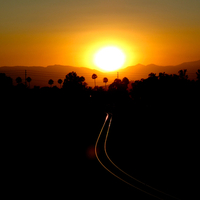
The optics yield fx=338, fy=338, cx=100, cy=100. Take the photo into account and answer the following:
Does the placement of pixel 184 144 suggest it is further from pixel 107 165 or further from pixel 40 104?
pixel 40 104

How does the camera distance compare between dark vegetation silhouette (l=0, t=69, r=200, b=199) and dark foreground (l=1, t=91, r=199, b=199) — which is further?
dark vegetation silhouette (l=0, t=69, r=200, b=199)

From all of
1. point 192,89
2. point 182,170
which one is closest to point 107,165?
point 182,170

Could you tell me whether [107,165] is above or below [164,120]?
above

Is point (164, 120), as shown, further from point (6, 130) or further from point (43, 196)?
point (43, 196)

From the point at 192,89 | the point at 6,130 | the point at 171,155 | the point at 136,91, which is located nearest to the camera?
the point at 171,155

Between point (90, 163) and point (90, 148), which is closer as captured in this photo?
point (90, 163)

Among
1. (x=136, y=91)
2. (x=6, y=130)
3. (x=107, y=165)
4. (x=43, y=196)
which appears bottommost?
(x=136, y=91)

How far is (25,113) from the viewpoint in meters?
57.7

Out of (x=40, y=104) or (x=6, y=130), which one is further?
(x=40, y=104)

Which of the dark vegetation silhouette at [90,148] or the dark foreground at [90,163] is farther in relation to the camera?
the dark vegetation silhouette at [90,148]

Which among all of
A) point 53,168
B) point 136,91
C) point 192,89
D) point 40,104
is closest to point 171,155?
point 53,168

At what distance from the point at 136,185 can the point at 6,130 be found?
98.6ft

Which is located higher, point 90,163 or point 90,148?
point 90,163

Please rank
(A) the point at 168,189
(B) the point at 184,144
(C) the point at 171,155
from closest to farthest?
(A) the point at 168,189, (C) the point at 171,155, (B) the point at 184,144
